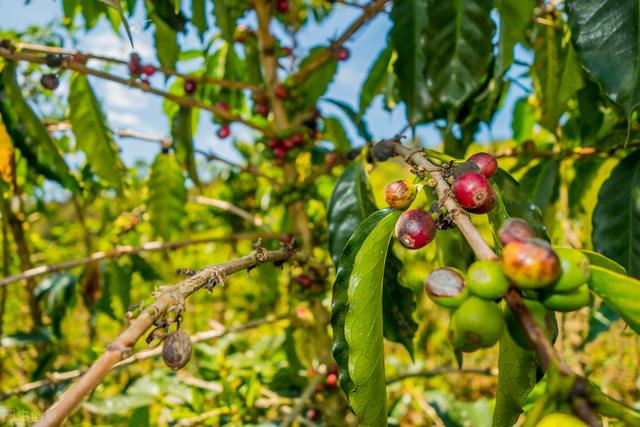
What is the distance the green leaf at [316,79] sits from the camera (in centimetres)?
229

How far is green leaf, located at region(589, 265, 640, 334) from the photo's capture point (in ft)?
2.04

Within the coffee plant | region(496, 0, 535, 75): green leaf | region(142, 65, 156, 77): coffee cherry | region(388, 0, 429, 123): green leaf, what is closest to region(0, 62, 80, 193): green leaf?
the coffee plant

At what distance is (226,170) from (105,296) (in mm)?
2031

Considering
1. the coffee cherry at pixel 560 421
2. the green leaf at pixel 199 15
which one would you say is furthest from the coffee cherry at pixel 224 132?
the coffee cherry at pixel 560 421

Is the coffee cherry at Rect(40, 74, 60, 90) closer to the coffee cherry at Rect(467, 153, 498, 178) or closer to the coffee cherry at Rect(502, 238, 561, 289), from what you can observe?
the coffee cherry at Rect(467, 153, 498, 178)

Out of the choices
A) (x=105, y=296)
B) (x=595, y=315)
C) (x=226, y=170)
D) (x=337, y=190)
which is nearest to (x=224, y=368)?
(x=105, y=296)

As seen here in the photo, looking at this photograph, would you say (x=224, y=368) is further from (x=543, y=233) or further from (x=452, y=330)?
(x=452, y=330)

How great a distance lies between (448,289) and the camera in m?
0.59

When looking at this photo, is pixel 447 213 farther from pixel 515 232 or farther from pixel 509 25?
pixel 509 25

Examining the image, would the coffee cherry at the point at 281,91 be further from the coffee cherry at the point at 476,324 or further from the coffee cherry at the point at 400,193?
the coffee cherry at the point at 476,324

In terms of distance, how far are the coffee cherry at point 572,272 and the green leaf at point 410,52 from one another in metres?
0.96

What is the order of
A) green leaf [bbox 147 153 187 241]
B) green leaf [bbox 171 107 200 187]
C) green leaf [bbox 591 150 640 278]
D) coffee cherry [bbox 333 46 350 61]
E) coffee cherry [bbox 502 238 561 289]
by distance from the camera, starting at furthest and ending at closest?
1. green leaf [bbox 147 153 187 241]
2. coffee cherry [bbox 333 46 350 61]
3. green leaf [bbox 171 107 200 187]
4. green leaf [bbox 591 150 640 278]
5. coffee cherry [bbox 502 238 561 289]

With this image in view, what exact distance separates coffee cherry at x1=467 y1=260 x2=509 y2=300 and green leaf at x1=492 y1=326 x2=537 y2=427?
280 mm

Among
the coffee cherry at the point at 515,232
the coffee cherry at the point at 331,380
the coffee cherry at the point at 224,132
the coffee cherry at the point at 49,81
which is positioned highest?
the coffee cherry at the point at 49,81
